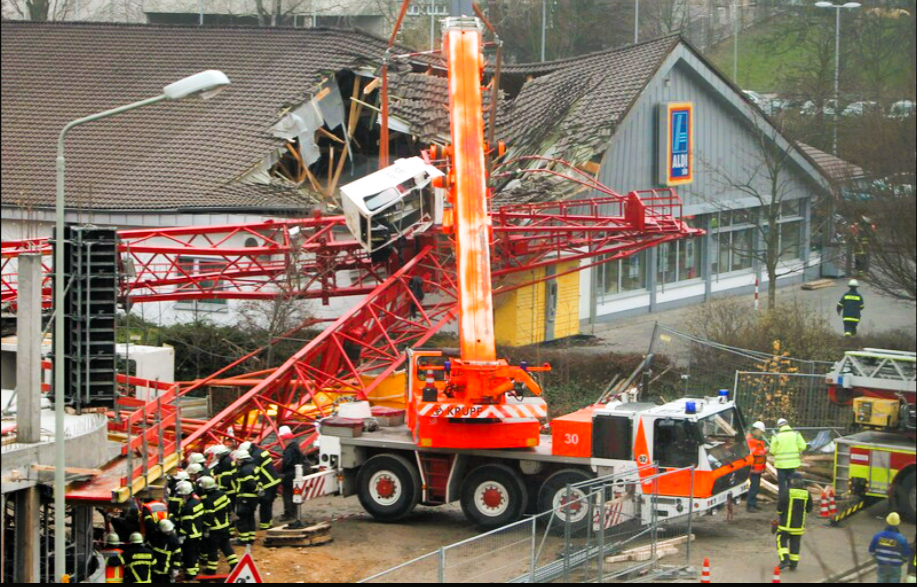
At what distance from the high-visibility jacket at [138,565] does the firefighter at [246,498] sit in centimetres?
186

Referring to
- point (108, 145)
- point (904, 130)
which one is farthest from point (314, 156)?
point (904, 130)

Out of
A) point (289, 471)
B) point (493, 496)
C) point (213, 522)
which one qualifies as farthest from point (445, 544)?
point (213, 522)

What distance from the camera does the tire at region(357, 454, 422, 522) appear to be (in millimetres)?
20016

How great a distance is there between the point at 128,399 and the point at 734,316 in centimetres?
1244

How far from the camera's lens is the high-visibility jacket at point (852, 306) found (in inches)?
953

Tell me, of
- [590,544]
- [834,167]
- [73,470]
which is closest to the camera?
[73,470]

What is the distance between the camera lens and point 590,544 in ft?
56.2

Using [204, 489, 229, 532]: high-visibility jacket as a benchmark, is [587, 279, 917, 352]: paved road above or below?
above

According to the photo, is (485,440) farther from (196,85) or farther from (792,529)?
(196,85)

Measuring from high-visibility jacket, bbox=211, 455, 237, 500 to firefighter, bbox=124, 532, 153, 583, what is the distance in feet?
5.19

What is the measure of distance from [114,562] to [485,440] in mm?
5366

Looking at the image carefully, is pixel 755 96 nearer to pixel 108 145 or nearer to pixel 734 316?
pixel 734 316

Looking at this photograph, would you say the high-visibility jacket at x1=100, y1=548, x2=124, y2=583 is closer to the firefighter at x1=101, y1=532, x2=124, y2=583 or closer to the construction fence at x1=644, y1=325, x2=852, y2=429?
the firefighter at x1=101, y1=532, x2=124, y2=583

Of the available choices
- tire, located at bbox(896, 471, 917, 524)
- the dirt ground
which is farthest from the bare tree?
tire, located at bbox(896, 471, 917, 524)
